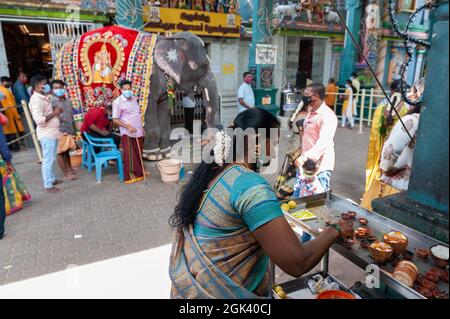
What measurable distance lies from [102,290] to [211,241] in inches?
73.9

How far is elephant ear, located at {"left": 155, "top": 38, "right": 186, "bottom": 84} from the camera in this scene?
6.34 m

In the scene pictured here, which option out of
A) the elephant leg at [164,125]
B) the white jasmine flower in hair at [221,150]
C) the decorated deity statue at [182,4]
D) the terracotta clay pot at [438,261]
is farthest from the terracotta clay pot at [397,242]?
the decorated deity statue at [182,4]

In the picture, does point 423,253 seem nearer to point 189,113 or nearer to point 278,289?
point 278,289

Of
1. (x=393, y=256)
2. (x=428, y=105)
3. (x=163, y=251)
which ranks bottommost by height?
(x=163, y=251)

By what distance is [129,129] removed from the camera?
17.4 ft

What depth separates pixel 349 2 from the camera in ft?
35.8

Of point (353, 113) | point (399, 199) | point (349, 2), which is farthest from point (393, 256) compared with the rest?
point (349, 2)

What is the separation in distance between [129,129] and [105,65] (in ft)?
Result: 6.61

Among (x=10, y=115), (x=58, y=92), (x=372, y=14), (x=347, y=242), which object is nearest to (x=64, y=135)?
(x=58, y=92)

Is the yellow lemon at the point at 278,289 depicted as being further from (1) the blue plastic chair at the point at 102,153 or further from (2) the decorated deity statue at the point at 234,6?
(2) the decorated deity statue at the point at 234,6

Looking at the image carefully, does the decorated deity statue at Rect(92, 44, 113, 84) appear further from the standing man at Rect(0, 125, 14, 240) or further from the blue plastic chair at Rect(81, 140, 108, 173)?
the standing man at Rect(0, 125, 14, 240)

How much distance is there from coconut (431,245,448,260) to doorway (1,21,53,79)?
10.5 m

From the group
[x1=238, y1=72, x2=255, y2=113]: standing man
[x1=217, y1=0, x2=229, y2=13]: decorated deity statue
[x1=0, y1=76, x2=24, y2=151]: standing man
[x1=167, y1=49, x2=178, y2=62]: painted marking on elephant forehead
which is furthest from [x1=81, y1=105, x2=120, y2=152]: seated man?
[x1=217, y1=0, x2=229, y2=13]: decorated deity statue
